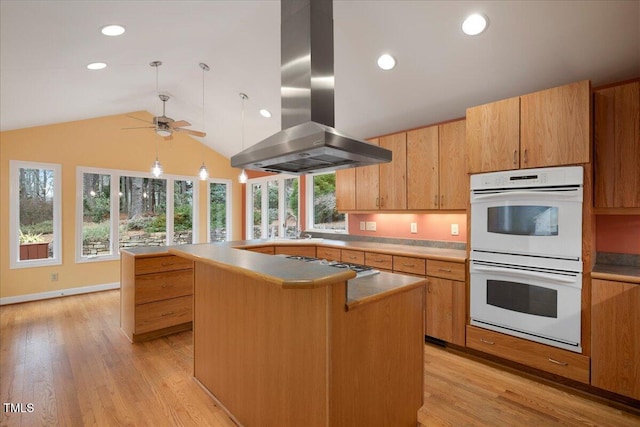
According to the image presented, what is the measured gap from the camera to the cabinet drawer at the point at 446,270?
279 cm

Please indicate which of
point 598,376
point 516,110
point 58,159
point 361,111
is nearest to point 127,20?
point 361,111

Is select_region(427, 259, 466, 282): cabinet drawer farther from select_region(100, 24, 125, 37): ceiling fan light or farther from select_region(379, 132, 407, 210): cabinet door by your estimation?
select_region(100, 24, 125, 37): ceiling fan light

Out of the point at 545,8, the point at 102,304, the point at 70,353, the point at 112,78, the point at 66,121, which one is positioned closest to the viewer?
the point at 545,8

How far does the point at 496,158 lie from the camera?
2607mm

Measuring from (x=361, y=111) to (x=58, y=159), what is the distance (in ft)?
15.3

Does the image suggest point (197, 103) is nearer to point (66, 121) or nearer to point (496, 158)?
point (66, 121)

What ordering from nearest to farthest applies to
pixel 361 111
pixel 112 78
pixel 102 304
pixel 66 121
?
pixel 112 78, pixel 361 111, pixel 102 304, pixel 66 121

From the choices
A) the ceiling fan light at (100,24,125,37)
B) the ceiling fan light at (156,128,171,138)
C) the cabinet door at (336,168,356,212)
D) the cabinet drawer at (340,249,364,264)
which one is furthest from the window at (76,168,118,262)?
the cabinet drawer at (340,249,364,264)

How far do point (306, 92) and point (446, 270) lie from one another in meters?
2.03

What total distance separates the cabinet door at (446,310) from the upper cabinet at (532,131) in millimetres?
1092

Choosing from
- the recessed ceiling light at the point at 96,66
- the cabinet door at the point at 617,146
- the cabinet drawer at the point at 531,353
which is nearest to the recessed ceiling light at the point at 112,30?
the recessed ceiling light at the point at 96,66

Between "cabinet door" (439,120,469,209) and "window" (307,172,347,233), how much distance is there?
1796 millimetres

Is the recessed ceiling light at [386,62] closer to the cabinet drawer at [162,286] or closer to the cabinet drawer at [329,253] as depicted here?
the cabinet drawer at [329,253]

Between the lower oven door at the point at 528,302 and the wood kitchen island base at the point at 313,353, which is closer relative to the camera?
the wood kitchen island base at the point at 313,353
